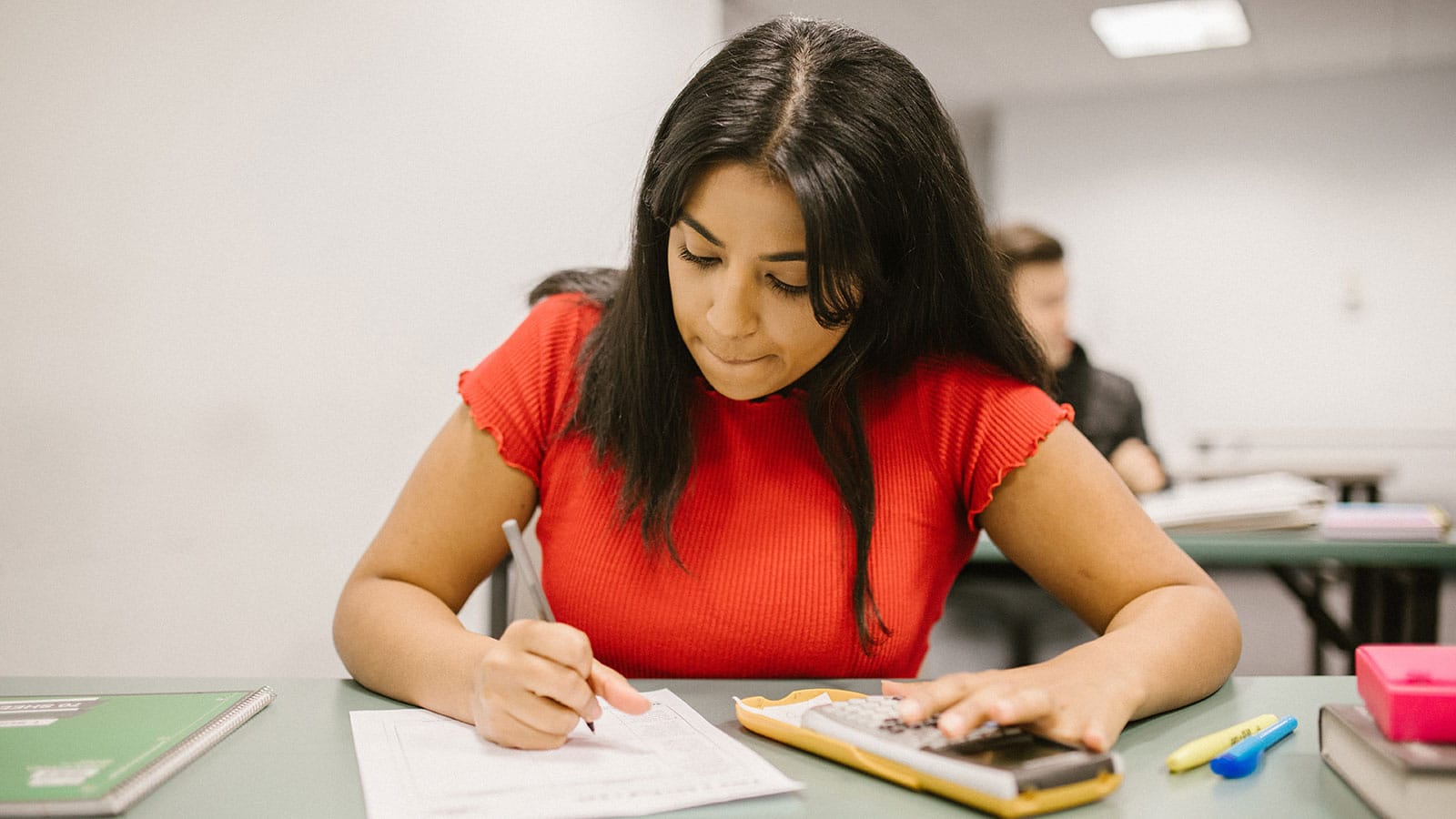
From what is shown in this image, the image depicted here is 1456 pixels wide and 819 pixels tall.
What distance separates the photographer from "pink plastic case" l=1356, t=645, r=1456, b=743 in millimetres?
609

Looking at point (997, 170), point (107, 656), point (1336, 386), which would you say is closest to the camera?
point (107, 656)

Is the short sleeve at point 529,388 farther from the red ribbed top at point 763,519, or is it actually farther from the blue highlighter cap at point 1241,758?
the blue highlighter cap at point 1241,758

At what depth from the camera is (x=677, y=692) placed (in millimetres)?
894

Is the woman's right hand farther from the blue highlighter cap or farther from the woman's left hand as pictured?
the blue highlighter cap

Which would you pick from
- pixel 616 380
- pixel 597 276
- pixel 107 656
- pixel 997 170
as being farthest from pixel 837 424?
pixel 997 170

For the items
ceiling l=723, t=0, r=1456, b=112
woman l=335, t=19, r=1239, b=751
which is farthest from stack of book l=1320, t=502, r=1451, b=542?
A: ceiling l=723, t=0, r=1456, b=112

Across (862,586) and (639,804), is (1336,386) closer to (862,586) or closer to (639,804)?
(862,586)

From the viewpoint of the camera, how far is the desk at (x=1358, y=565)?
195 centimetres

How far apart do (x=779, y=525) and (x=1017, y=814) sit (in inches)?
18.0

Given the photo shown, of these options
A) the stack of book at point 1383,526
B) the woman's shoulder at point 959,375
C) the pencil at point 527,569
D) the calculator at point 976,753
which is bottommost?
the stack of book at point 1383,526

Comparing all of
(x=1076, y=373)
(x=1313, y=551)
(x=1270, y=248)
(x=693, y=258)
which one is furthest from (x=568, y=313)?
(x=1270, y=248)

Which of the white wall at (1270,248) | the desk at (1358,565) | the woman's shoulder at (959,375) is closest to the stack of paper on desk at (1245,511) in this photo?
the desk at (1358,565)

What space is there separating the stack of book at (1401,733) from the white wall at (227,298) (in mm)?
796

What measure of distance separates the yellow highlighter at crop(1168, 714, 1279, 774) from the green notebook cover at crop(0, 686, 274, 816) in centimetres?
64
